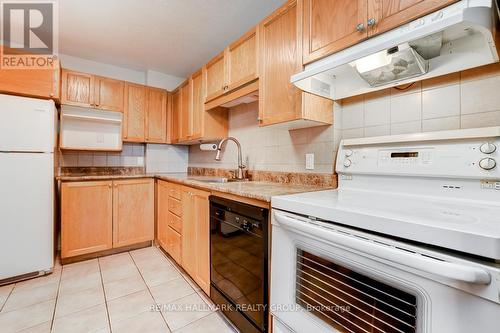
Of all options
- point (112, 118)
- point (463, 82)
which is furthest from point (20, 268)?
point (463, 82)

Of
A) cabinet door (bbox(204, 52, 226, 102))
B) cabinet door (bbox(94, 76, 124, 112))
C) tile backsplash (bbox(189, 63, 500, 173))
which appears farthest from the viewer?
cabinet door (bbox(94, 76, 124, 112))

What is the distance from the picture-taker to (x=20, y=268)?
197 cm

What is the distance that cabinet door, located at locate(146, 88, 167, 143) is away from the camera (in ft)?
10.2

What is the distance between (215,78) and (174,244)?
1.70 m

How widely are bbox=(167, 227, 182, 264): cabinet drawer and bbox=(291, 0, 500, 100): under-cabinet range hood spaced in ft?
5.82

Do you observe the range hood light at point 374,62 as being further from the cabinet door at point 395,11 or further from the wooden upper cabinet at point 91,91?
the wooden upper cabinet at point 91,91

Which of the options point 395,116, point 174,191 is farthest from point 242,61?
point 174,191

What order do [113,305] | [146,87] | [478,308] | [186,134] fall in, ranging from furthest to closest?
[146,87] < [186,134] < [113,305] < [478,308]

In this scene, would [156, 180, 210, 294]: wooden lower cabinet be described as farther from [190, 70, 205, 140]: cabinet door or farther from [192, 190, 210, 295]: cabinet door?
[190, 70, 205, 140]: cabinet door

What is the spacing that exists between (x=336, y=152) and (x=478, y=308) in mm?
1032

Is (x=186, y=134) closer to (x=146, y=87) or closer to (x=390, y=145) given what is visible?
(x=146, y=87)

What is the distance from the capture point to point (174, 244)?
2264 mm

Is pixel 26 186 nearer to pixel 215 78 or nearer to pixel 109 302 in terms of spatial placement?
pixel 109 302

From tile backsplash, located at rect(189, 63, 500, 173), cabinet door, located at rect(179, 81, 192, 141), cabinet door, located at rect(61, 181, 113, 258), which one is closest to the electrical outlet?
tile backsplash, located at rect(189, 63, 500, 173)
